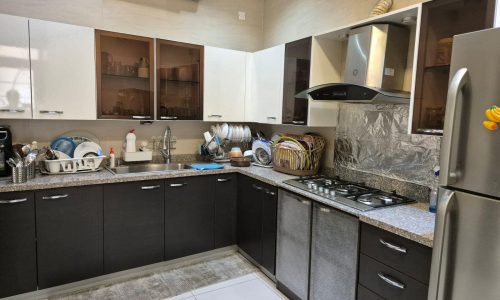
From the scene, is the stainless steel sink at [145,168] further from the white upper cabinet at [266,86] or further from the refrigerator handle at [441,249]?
the refrigerator handle at [441,249]

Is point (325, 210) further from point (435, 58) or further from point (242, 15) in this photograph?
point (242, 15)

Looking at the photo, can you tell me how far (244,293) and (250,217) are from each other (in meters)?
0.66

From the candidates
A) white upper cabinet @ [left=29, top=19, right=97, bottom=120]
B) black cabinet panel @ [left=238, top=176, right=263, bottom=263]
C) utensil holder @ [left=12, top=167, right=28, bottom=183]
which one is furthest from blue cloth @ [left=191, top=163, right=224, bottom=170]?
utensil holder @ [left=12, top=167, right=28, bottom=183]

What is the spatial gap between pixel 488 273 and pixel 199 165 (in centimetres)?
248

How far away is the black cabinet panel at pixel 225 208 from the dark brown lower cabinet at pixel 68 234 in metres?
1.03

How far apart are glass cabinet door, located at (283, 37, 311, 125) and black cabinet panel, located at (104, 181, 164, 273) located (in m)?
1.31

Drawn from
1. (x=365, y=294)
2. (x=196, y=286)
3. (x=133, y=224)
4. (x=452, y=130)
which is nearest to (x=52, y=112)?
(x=133, y=224)

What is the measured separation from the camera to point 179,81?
3.13 m

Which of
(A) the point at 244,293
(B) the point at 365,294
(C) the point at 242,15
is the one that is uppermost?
(C) the point at 242,15

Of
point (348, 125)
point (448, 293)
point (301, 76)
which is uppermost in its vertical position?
point (301, 76)

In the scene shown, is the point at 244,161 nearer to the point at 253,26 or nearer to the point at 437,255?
the point at 253,26

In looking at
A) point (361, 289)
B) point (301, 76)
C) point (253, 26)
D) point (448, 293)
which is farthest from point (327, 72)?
point (448, 293)

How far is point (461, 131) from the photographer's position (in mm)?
1225

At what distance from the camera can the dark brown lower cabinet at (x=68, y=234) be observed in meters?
2.36
